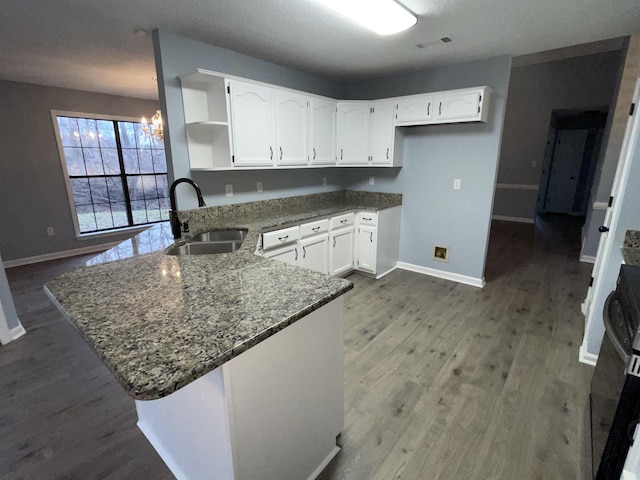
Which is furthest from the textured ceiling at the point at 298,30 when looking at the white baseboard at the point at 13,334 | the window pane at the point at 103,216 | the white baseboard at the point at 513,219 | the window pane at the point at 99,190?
the white baseboard at the point at 513,219

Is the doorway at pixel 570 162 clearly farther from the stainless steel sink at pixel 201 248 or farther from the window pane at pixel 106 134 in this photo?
the window pane at pixel 106 134

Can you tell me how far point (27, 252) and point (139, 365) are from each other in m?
5.27

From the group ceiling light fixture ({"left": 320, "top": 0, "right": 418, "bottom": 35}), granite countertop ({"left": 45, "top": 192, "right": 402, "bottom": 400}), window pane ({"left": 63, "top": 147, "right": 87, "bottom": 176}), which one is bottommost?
granite countertop ({"left": 45, "top": 192, "right": 402, "bottom": 400})

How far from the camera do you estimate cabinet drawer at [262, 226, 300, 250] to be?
2.67 metres

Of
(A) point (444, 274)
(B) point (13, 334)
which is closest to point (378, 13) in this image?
(A) point (444, 274)

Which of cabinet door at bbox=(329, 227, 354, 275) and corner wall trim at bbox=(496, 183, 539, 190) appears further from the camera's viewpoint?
corner wall trim at bbox=(496, 183, 539, 190)

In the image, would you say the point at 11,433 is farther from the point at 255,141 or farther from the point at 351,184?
the point at 351,184

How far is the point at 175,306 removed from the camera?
111 cm

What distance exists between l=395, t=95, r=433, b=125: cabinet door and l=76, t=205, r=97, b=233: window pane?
5.04 meters

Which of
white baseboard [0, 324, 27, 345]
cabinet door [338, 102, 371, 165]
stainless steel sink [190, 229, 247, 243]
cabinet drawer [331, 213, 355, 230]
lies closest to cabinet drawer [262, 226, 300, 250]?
stainless steel sink [190, 229, 247, 243]

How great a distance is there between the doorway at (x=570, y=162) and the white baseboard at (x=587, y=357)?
6.13 meters

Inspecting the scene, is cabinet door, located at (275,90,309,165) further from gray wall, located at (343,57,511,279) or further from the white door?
the white door

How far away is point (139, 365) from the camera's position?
2.54 feet

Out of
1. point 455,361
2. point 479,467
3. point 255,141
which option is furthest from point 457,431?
point 255,141
